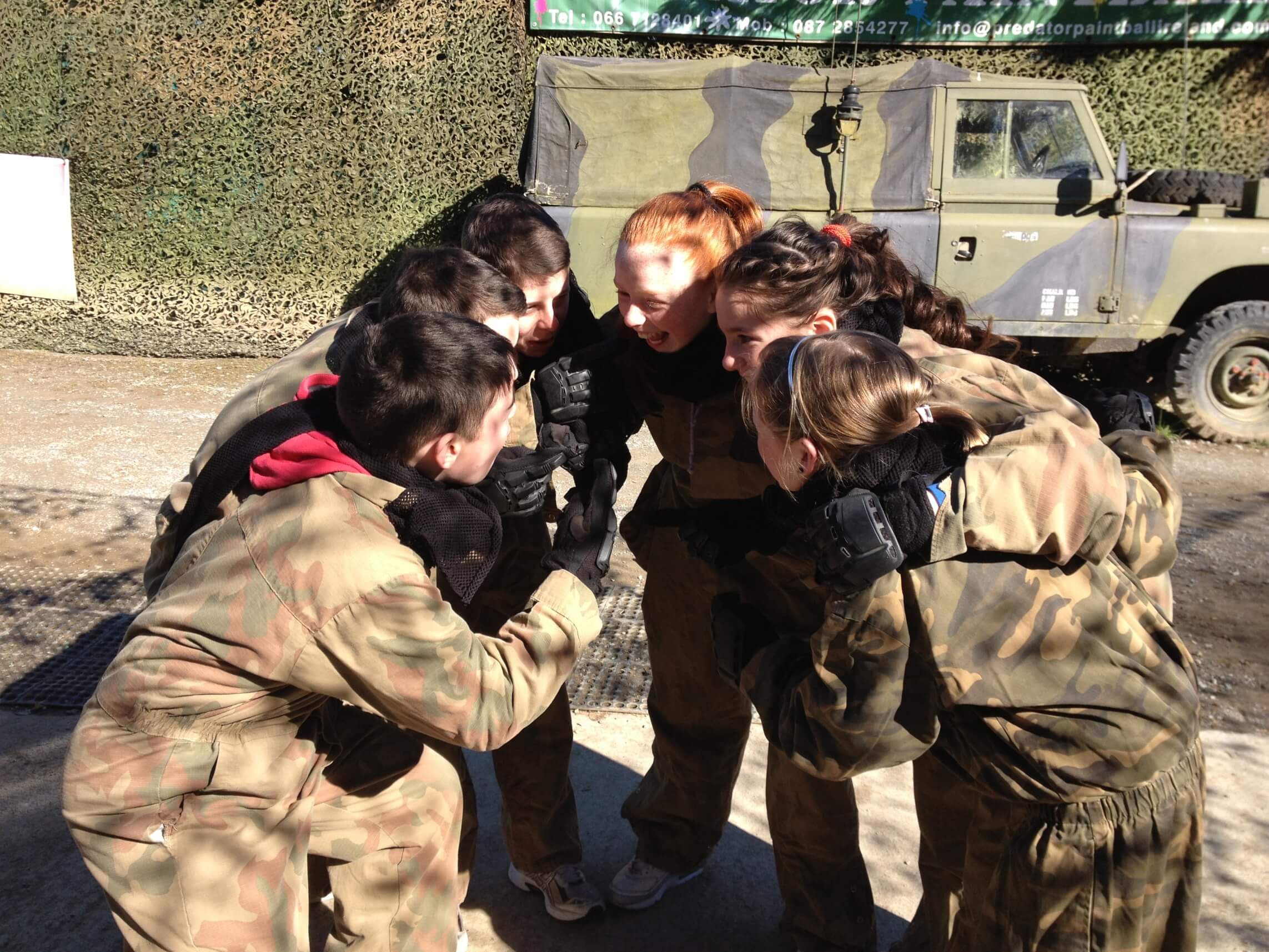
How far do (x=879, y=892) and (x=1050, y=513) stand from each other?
4.92ft

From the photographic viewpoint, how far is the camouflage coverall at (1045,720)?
162cm

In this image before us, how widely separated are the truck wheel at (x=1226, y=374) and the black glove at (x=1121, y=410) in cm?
558

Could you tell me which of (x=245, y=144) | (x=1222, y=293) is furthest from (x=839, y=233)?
(x=245, y=144)

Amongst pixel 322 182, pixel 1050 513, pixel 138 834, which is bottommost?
pixel 138 834

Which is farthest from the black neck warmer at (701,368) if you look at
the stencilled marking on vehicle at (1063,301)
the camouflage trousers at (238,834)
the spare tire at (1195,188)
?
the spare tire at (1195,188)

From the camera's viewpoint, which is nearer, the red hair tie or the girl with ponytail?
the girl with ponytail

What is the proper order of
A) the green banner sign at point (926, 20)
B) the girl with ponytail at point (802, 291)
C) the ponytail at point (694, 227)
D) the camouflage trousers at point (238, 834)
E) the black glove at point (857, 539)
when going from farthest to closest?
the green banner sign at point (926, 20) → the ponytail at point (694, 227) → the girl with ponytail at point (802, 291) → the camouflage trousers at point (238, 834) → the black glove at point (857, 539)

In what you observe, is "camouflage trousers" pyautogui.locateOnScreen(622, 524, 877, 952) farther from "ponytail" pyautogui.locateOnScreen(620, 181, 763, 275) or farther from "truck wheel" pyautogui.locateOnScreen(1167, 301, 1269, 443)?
"truck wheel" pyautogui.locateOnScreen(1167, 301, 1269, 443)

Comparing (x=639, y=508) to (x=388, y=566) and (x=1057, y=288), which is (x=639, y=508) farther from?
(x=1057, y=288)

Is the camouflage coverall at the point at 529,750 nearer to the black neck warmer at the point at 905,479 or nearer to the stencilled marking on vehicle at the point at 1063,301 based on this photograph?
the black neck warmer at the point at 905,479

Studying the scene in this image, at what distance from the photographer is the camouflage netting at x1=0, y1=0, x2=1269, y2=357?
28.5 ft

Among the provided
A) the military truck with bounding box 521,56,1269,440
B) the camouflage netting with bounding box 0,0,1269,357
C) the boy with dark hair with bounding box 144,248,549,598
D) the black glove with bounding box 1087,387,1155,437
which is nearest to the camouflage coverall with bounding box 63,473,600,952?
the boy with dark hair with bounding box 144,248,549,598

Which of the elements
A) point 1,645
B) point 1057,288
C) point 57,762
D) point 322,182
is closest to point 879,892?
point 57,762

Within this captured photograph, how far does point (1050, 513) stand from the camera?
157 centimetres
